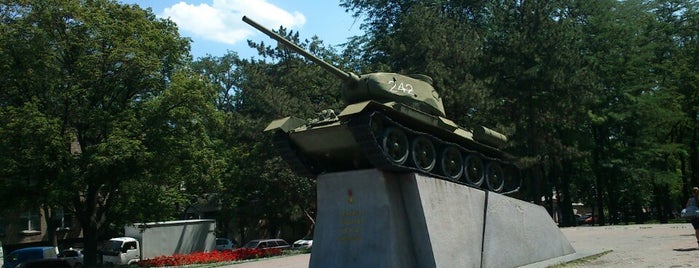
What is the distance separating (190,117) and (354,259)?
16.6 meters

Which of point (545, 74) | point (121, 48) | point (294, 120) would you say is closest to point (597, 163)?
point (545, 74)

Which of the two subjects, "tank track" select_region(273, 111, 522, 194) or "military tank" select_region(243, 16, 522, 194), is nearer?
"tank track" select_region(273, 111, 522, 194)

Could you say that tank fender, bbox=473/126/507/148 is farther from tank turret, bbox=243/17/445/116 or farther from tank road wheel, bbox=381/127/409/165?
tank road wheel, bbox=381/127/409/165

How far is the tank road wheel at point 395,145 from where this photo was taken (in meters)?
12.6

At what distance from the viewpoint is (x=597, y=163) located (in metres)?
Answer: 42.1

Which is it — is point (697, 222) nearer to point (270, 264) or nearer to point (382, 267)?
point (382, 267)

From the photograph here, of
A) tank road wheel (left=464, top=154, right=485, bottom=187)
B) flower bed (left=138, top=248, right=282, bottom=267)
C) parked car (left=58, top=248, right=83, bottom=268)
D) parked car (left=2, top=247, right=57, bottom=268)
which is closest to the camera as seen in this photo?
tank road wheel (left=464, top=154, right=485, bottom=187)

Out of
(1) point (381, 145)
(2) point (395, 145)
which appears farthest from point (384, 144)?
(2) point (395, 145)

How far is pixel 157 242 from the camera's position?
34312 millimetres

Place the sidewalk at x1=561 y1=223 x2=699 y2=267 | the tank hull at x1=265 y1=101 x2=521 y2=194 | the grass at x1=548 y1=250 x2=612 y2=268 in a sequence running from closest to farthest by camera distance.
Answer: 1. the tank hull at x1=265 y1=101 x2=521 y2=194
2. the sidewalk at x1=561 y1=223 x2=699 y2=267
3. the grass at x1=548 y1=250 x2=612 y2=268

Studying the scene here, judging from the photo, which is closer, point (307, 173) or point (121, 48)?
point (307, 173)

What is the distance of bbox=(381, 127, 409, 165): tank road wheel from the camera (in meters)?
12.6

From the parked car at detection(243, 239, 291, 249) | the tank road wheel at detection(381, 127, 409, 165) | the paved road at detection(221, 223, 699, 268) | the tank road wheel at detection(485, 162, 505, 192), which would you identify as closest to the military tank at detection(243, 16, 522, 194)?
the tank road wheel at detection(381, 127, 409, 165)

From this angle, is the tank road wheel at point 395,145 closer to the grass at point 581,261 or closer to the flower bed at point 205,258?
the grass at point 581,261
